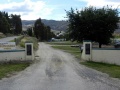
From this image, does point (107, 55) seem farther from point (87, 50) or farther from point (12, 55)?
point (12, 55)

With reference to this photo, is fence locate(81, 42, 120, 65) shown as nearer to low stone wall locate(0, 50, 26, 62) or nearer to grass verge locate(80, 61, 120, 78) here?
grass verge locate(80, 61, 120, 78)

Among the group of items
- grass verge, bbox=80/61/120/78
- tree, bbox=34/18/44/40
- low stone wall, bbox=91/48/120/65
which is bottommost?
grass verge, bbox=80/61/120/78

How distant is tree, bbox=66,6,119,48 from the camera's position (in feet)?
111

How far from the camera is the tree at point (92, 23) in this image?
33688 mm

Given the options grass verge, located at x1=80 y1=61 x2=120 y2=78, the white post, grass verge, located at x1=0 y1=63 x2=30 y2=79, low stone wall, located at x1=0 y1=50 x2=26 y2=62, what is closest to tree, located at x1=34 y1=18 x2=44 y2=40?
the white post

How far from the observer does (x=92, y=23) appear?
33969mm

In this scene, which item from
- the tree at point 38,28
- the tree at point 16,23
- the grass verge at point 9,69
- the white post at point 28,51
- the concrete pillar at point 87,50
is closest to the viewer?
the grass verge at point 9,69

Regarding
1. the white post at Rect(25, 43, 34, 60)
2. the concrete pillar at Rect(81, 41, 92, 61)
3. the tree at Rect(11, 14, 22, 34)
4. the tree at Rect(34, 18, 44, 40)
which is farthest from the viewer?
the tree at Rect(11, 14, 22, 34)

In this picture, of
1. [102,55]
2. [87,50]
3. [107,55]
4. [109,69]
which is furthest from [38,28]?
[109,69]

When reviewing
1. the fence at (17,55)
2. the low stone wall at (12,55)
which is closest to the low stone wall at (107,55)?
the fence at (17,55)

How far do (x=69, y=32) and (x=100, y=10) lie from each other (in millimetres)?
4155

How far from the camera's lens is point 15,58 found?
27.6 meters

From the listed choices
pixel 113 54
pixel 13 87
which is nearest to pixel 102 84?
pixel 13 87

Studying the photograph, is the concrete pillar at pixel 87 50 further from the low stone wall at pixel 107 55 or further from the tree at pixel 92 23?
the tree at pixel 92 23
